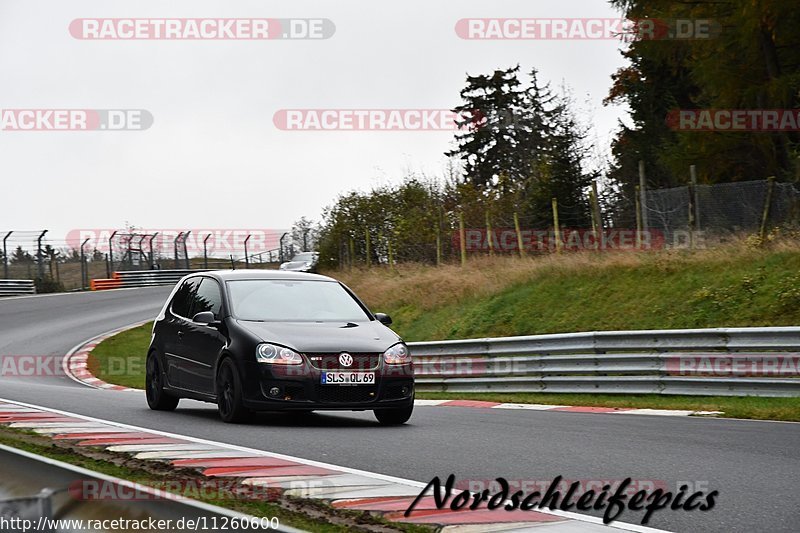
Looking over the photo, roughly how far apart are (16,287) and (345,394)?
41.3m

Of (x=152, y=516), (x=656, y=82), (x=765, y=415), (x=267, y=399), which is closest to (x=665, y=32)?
(x=656, y=82)

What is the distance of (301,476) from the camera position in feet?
22.5

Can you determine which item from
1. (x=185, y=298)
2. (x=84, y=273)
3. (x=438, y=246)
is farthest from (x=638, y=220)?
(x=84, y=273)

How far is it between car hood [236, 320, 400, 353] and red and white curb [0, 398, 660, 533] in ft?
5.12

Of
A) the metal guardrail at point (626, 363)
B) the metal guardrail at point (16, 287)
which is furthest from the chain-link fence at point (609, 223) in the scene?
the metal guardrail at point (16, 287)

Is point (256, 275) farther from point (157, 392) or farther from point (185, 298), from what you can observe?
point (157, 392)

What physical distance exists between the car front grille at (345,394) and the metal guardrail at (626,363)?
5948 mm

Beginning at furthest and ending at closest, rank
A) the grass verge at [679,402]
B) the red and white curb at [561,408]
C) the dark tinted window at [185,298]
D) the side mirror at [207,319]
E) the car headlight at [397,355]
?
the red and white curb at [561,408], the dark tinted window at [185,298], the grass verge at [679,402], the side mirror at [207,319], the car headlight at [397,355]

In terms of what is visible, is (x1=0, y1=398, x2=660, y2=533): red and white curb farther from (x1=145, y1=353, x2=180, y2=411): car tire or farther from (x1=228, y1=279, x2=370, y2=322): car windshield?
(x1=145, y1=353, x2=180, y2=411): car tire

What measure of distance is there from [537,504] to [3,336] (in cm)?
2852

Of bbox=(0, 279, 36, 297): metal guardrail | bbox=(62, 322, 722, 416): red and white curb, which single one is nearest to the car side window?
bbox=(62, 322, 722, 416): red and white curb

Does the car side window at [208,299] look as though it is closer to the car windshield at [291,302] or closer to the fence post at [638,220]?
the car windshield at [291,302]

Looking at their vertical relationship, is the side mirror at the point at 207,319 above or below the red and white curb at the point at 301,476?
above

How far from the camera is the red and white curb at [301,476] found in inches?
222
